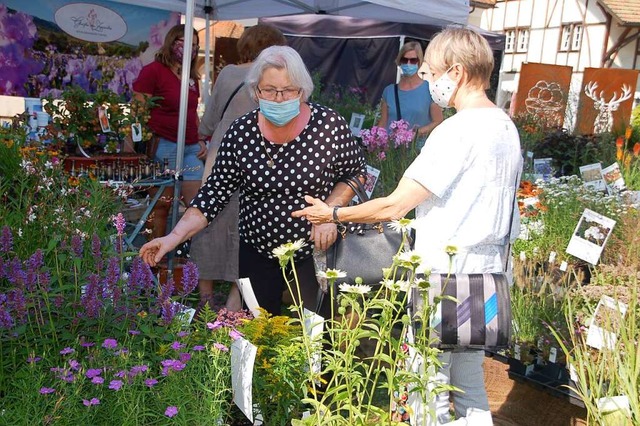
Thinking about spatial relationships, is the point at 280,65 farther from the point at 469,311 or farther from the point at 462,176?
the point at 469,311

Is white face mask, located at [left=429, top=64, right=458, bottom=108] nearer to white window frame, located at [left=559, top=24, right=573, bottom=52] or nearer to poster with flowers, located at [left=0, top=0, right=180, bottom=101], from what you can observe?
poster with flowers, located at [left=0, top=0, right=180, bottom=101]

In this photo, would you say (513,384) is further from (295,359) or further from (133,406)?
(133,406)

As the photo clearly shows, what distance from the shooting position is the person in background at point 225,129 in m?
4.04

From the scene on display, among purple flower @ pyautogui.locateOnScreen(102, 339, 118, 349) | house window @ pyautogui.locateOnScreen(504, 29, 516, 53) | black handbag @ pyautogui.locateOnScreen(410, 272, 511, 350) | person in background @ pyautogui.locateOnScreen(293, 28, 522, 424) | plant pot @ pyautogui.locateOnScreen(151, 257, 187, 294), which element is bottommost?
plant pot @ pyautogui.locateOnScreen(151, 257, 187, 294)

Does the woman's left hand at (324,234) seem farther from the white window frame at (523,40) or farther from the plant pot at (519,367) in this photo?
the white window frame at (523,40)

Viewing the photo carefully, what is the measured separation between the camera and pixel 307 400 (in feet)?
6.00

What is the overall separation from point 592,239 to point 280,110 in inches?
77.1

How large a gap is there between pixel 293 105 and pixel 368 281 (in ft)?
2.43

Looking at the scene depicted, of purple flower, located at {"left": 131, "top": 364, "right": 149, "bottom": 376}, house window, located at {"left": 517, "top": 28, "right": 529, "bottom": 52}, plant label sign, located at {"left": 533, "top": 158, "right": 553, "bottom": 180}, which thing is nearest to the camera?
purple flower, located at {"left": 131, "top": 364, "right": 149, "bottom": 376}

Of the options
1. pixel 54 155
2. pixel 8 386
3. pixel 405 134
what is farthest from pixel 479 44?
pixel 405 134

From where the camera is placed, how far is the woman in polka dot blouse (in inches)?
113

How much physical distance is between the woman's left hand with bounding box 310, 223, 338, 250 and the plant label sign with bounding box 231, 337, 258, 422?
2.46 ft

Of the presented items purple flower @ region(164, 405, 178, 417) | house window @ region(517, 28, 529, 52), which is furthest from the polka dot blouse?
house window @ region(517, 28, 529, 52)

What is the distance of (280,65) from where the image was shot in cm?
286
